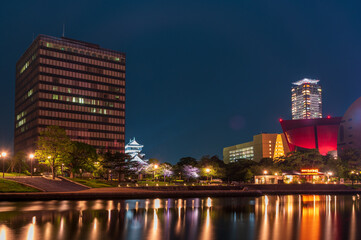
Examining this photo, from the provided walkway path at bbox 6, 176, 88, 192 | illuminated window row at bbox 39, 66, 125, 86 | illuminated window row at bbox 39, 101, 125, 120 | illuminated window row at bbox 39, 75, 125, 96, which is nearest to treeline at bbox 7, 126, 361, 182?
walkway path at bbox 6, 176, 88, 192

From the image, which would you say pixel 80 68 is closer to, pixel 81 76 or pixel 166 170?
pixel 81 76

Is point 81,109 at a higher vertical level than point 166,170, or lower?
higher

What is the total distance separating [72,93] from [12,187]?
124 meters

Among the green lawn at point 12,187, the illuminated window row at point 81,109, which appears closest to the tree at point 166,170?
the green lawn at point 12,187

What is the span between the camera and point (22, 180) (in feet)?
224

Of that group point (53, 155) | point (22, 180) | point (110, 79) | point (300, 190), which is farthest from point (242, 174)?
point (110, 79)

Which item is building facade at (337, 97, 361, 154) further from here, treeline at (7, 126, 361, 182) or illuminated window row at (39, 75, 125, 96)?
illuminated window row at (39, 75, 125, 96)

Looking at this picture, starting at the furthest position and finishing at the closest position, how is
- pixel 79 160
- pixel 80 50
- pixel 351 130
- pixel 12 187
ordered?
pixel 80 50, pixel 351 130, pixel 79 160, pixel 12 187

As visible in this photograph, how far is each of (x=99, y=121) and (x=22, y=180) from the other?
398ft

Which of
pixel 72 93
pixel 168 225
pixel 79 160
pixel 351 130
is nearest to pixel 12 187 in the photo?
pixel 79 160

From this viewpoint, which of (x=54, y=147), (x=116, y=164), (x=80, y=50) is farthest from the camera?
(x=80, y=50)

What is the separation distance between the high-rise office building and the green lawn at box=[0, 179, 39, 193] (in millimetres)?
111480

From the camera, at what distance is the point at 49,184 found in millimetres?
71438

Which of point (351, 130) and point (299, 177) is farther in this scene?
point (351, 130)
